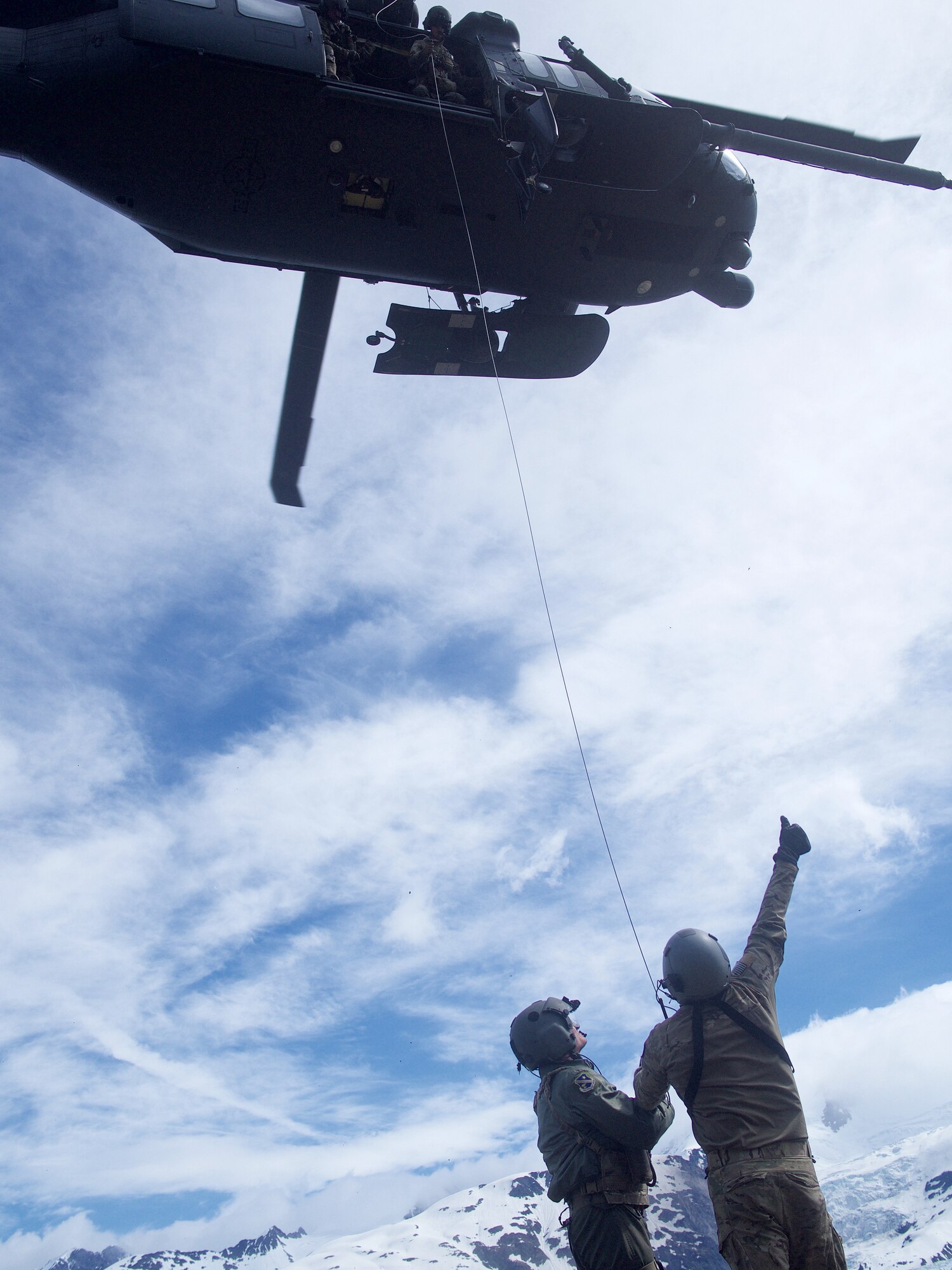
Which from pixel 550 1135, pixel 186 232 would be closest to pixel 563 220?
pixel 186 232

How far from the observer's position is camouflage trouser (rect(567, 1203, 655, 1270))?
5375 millimetres

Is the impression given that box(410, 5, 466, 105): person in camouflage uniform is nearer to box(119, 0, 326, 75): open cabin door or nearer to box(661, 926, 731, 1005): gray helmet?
box(119, 0, 326, 75): open cabin door

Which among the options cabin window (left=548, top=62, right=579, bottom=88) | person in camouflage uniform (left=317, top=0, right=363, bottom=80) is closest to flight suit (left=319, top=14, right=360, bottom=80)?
person in camouflage uniform (left=317, top=0, right=363, bottom=80)

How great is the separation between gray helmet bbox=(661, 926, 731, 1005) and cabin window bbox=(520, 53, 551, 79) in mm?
9922

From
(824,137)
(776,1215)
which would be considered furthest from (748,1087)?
(824,137)

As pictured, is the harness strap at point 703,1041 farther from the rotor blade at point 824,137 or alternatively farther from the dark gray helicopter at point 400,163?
the rotor blade at point 824,137

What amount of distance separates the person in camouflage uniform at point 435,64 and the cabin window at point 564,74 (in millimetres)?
1225

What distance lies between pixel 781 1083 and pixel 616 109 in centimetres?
965

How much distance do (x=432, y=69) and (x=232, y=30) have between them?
7.65 feet

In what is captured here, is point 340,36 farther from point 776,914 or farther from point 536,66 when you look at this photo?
point 776,914

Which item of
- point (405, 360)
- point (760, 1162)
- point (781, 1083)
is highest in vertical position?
point (405, 360)

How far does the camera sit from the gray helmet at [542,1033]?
629 cm

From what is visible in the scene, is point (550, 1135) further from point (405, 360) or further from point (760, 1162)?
point (405, 360)

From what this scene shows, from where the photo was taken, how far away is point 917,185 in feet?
38.3
